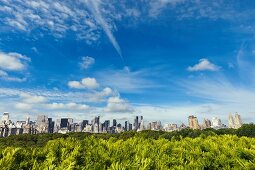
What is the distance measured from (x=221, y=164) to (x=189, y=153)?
71.5 inches

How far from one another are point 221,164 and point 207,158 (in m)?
0.69

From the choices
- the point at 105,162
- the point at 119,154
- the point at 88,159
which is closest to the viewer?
the point at 105,162

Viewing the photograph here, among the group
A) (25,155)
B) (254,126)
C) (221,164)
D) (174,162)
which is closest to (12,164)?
(25,155)

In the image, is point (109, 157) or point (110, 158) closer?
point (110, 158)

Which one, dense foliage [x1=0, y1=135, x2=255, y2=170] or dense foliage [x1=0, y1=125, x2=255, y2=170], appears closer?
dense foliage [x1=0, y1=125, x2=255, y2=170]

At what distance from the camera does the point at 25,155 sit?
6.75 m

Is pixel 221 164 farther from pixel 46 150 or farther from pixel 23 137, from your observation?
pixel 23 137

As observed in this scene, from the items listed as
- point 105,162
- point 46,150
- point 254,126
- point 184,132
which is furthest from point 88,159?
point 254,126

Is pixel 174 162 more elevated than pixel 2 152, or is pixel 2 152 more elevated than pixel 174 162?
pixel 2 152

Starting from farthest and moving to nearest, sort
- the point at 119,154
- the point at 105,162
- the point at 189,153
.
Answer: the point at 189,153
the point at 119,154
the point at 105,162

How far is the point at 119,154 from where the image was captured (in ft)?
29.1

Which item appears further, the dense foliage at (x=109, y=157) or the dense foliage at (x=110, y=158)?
the dense foliage at (x=110, y=158)

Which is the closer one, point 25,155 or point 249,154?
→ point 25,155

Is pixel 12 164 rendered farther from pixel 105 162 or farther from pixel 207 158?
pixel 207 158
